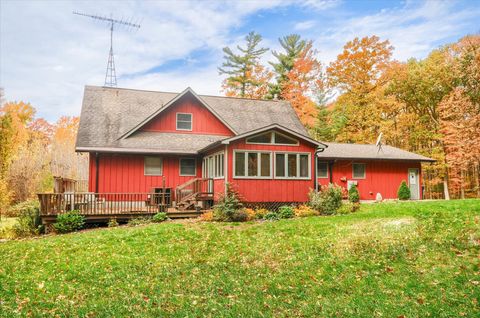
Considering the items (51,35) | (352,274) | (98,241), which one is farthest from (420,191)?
(51,35)

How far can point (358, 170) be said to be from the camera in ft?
76.2

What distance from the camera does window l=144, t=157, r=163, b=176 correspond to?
19.2m

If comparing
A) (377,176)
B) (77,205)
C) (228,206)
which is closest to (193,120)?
(228,206)

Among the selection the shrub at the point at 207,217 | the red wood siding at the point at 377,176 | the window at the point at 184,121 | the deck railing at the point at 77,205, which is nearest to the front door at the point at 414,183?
the red wood siding at the point at 377,176

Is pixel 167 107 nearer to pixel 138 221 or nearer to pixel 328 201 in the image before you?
pixel 138 221

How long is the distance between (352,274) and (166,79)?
33.2 m

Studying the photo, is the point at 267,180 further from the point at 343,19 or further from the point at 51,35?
the point at 51,35

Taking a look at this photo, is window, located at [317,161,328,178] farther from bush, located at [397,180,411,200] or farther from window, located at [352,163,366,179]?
bush, located at [397,180,411,200]

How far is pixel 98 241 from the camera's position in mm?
11172

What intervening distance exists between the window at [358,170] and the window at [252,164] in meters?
8.77

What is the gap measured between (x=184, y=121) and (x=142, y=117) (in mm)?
2413

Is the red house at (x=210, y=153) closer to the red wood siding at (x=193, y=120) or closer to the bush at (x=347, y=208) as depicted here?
the red wood siding at (x=193, y=120)

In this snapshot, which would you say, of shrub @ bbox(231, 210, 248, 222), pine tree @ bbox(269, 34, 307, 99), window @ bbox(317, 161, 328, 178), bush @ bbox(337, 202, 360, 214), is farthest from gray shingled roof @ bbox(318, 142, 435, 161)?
pine tree @ bbox(269, 34, 307, 99)

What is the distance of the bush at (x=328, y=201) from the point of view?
52.5 ft
